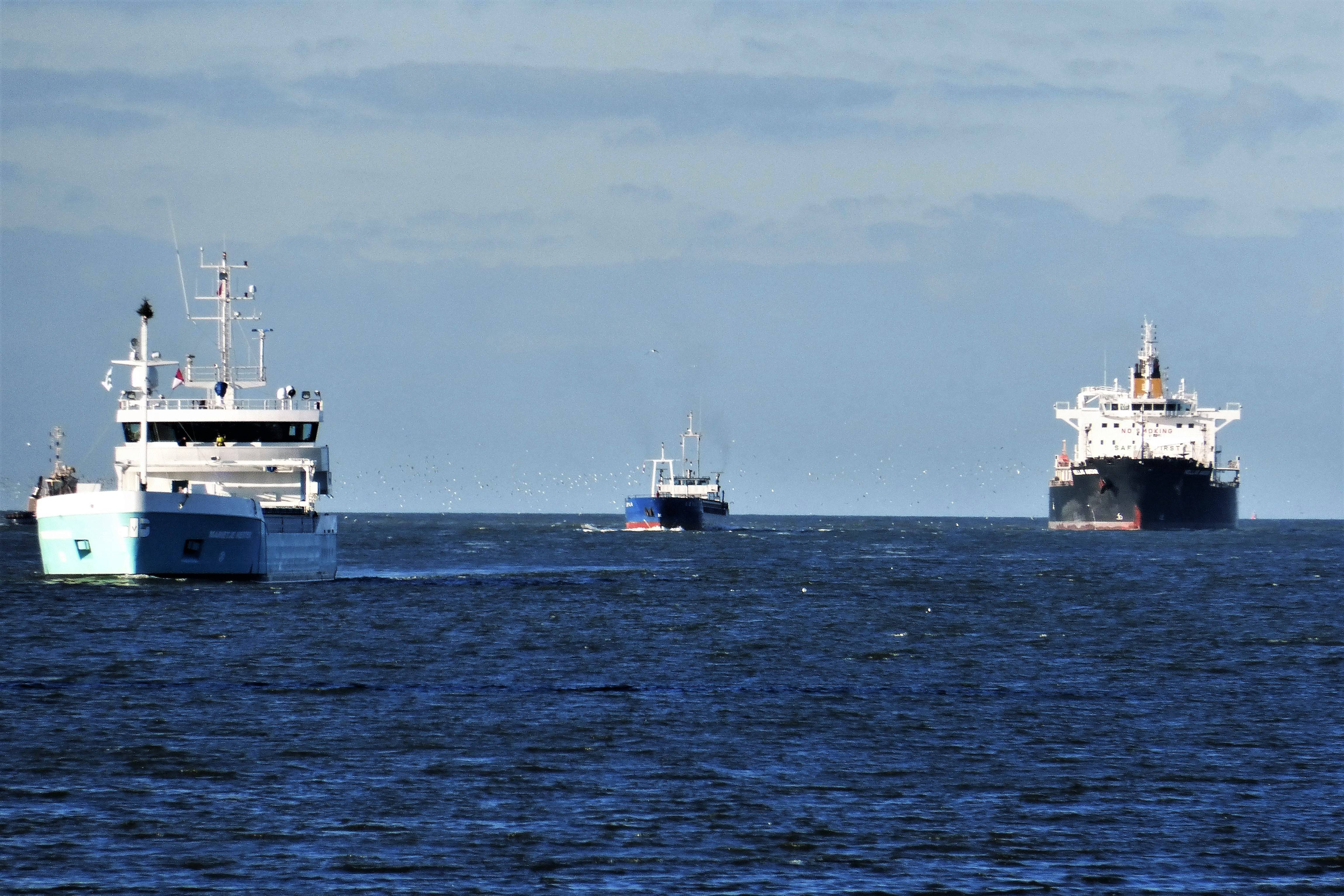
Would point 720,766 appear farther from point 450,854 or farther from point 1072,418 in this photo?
point 1072,418

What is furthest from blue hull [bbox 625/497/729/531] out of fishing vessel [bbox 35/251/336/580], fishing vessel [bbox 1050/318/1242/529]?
fishing vessel [bbox 35/251/336/580]

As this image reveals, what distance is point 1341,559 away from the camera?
125250mm

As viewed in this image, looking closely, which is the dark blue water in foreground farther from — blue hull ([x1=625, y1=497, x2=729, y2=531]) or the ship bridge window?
blue hull ([x1=625, y1=497, x2=729, y2=531])

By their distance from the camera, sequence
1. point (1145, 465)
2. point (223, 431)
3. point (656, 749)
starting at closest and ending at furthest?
point (656, 749)
point (223, 431)
point (1145, 465)

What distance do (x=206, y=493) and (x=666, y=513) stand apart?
127574 millimetres

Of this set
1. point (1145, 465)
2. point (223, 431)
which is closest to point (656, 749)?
point (223, 431)

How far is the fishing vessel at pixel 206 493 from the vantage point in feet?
180

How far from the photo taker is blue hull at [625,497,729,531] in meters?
182

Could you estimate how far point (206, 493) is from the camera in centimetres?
5612

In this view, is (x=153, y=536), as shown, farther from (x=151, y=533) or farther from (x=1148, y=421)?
(x=1148, y=421)

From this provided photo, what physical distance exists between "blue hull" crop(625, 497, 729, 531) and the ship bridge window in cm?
11613

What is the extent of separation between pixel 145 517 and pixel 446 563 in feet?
172

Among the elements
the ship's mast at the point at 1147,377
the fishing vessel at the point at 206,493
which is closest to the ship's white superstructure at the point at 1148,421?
the ship's mast at the point at 1147,377

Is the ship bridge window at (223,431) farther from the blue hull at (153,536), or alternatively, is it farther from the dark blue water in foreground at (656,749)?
the dark blue water in foreground at (656,749)
